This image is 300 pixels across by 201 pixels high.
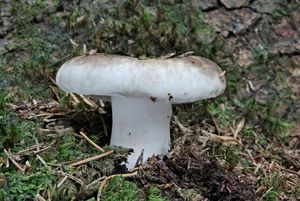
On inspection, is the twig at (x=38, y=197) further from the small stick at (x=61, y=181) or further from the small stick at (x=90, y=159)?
the small stick at (x=90, y=159)

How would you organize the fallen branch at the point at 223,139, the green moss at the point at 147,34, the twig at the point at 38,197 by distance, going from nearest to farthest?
the twig at the point at 38,197 → the fallen branch at the point at 223,139 → the green moss at the point at 147,34

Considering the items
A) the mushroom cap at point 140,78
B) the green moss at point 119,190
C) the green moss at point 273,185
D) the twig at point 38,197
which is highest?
the mushroom cap at point 140,78

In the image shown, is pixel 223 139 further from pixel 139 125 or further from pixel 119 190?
pixel 119 190

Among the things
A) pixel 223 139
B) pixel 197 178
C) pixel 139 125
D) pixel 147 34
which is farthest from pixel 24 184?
pixel 147 34

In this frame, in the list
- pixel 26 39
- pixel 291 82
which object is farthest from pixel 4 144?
pixel 291 82

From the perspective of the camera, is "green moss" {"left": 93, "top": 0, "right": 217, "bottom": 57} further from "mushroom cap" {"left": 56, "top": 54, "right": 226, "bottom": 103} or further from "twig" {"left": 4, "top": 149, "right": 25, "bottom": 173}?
"twig" {"left": 4, "top": 149, "right": 25, "bottom": 173}

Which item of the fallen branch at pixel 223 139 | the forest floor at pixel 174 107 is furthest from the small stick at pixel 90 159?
the fallen branch at pixel 223 139

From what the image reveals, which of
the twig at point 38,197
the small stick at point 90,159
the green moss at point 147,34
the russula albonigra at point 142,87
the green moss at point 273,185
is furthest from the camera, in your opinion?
the green moss at point 147,34
